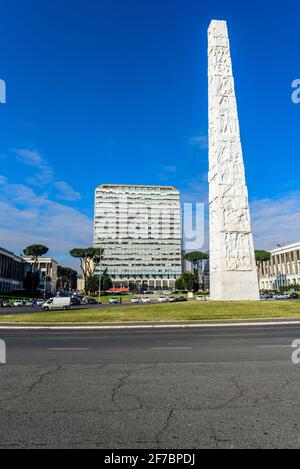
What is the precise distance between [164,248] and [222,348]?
171 m

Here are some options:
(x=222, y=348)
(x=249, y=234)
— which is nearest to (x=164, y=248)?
(x=249, y=234)

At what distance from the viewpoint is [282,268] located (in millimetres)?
124125

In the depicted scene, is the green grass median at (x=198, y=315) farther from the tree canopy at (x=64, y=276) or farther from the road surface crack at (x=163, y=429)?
the tree canopy at (x=64, y=276)

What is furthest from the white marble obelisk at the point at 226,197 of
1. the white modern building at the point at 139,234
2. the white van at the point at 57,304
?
the white modern building at the point at 139,234

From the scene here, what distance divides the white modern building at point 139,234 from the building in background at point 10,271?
40339mm

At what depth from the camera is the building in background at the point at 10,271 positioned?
117m

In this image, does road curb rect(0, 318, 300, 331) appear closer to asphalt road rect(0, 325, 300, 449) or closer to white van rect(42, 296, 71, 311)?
asphalt road rect(0, 325, 300, 449)

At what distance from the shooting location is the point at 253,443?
3.84 meters

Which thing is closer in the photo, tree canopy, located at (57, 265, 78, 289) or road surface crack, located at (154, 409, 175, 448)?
road surface crack, located at (154, 409, 175, 448)

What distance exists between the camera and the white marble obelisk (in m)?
30.0

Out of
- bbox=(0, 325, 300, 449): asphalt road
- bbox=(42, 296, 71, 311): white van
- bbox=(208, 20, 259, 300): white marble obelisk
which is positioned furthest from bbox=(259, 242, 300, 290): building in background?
bbox=(0, 325, 300, 449): asphalt road

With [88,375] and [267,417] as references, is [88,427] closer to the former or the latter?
[267,417]

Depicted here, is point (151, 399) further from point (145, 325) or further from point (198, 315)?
point (198, 315)

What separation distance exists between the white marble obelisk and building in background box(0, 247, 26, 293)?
98.0 meters
